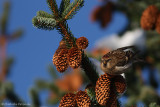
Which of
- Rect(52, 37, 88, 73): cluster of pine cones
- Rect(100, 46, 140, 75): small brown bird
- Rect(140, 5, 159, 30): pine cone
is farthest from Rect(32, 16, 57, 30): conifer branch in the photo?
Rect(140, 5, 159, 30): pine cone

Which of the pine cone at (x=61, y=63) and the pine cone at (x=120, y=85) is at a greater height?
the pine cone at (x=61, y=63)

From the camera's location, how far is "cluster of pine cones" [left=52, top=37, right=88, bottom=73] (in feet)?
4.78

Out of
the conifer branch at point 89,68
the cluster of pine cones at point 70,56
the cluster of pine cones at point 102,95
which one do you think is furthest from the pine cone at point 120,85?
the cluster of pine cones at point 70,56

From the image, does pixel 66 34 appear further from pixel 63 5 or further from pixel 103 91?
pixel 103 91

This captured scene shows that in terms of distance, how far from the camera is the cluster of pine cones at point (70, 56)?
146 centimetres

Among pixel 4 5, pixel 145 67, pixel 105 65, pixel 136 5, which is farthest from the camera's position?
pixel 4 5

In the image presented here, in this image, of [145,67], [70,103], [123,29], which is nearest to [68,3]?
[70,103]

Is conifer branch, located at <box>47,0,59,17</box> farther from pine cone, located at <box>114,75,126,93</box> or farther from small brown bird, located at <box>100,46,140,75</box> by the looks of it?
pine cone, located at <box>114,75,126,93</box>

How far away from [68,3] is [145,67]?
3590mm

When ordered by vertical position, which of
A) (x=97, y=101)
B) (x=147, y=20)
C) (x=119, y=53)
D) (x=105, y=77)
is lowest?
(x=97, y=101)

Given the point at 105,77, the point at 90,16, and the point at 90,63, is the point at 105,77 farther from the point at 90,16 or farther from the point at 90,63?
the point at 90,16

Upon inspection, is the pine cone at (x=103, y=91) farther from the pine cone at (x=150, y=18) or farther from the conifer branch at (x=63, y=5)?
the pine cone at (x=150, y=18)

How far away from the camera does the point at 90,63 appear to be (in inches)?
64.9

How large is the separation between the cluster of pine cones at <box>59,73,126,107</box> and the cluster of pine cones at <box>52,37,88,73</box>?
18cm
